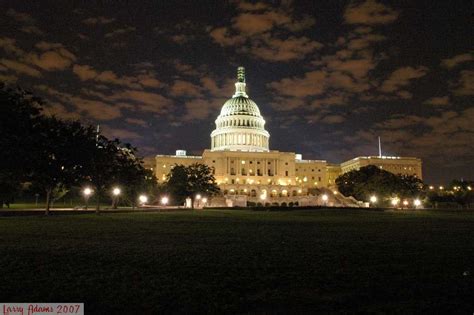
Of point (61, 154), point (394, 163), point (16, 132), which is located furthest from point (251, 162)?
point (16, 132)

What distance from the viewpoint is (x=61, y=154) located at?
1714 inches

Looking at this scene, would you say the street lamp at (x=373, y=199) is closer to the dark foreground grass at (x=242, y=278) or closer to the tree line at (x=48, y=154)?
the tree line at (x=48, y=154)

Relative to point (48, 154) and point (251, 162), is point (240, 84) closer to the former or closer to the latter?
point (251, 162)

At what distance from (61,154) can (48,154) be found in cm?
242

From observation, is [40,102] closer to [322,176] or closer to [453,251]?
[453,251]

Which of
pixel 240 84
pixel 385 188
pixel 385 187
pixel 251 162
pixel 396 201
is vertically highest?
pixel 240 84

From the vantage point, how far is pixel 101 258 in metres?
12.1

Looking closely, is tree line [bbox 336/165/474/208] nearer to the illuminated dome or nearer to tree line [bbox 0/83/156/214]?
the illuminated dome

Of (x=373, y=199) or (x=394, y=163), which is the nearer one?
(x=373, y=199)

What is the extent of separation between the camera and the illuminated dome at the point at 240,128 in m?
158

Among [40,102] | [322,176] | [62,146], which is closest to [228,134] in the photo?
[322,176]

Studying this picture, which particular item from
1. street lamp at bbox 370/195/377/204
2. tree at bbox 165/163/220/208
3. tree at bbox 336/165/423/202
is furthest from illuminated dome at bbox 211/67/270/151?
tree at bbox 165/163/220/208

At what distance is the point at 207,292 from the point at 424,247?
10048 mm

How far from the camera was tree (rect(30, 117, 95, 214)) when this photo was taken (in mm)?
38906
